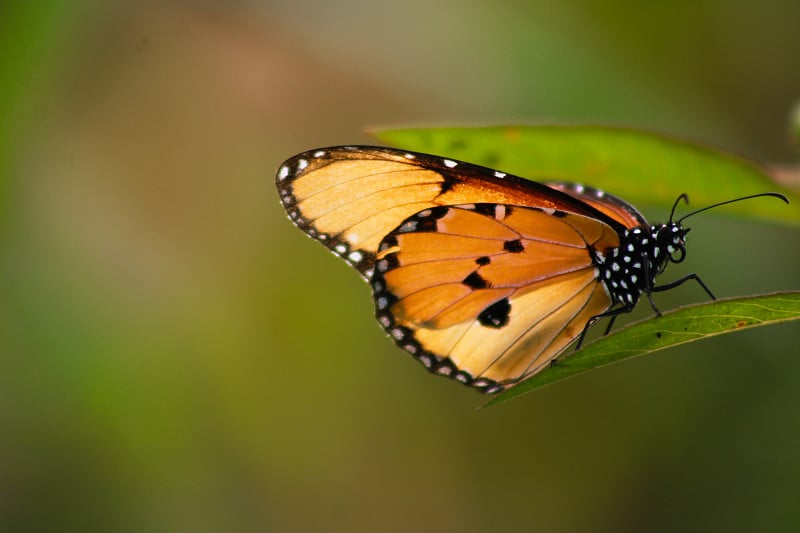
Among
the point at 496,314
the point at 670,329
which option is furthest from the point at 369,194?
the point at 670,329

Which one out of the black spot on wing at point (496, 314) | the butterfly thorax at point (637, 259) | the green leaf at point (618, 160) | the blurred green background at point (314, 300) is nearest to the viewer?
the green leaf at point (618, 160)

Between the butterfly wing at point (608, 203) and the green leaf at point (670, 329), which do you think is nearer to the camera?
the green leaf at point (670, 329)

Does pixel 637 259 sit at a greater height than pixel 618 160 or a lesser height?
lesser

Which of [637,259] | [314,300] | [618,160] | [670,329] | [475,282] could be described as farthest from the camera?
[314,300]

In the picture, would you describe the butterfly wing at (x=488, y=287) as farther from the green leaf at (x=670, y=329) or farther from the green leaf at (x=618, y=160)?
the green leaf at (x=670, y=329)

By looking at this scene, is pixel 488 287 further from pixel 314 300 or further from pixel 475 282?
pixel 314 300

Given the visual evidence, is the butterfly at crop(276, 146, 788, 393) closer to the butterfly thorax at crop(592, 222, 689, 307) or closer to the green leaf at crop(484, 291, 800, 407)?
the butterfly thorax at crop(592, 222, 689, 307)

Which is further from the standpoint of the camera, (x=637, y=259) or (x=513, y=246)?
(x=513, y=246)

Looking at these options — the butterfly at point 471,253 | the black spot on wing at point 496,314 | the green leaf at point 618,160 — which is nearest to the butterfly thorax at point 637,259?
the butterfly at point 471,253
